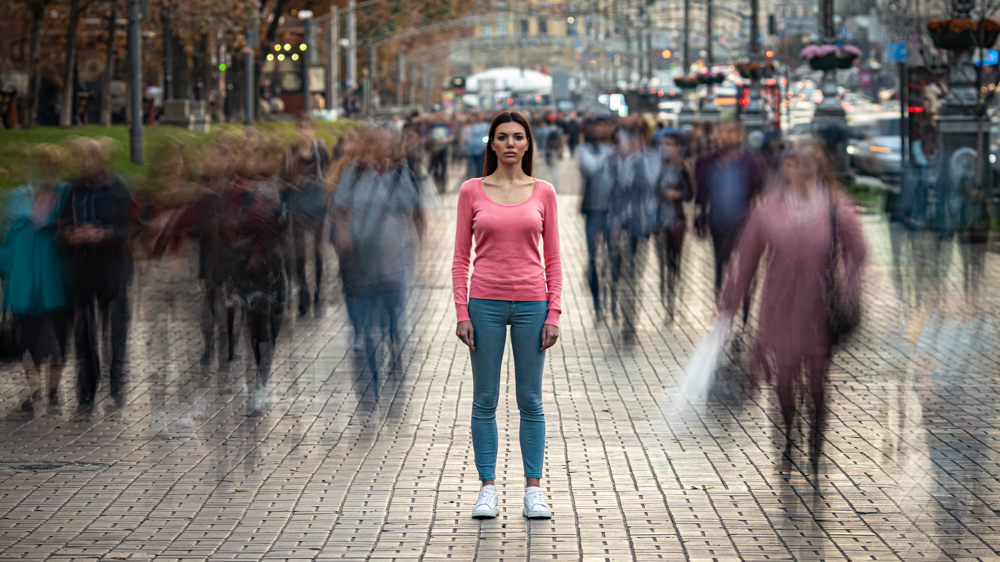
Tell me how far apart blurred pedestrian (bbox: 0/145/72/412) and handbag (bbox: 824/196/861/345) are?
4.83m

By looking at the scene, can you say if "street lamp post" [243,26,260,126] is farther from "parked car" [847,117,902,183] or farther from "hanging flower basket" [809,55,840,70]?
"parked car" [847,117,902,183]

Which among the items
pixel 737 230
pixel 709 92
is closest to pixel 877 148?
pixel 709 92

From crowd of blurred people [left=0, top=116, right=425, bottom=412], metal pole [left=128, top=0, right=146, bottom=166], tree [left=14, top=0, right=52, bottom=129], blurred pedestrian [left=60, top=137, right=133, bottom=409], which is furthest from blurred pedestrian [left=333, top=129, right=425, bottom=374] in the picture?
tree [left=14, top=0, right=52, bottom=129]

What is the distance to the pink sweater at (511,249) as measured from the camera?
5898mm

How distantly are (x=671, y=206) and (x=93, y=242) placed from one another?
6.00 meters

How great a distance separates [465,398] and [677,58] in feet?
358

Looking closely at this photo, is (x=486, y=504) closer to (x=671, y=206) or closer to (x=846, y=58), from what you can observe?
(x=671, y=206)

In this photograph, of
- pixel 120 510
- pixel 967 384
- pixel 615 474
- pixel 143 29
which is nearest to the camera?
pixel 120 510

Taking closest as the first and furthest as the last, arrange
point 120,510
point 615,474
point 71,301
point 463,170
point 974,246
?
point 120,510 → point 615,474 → point 71,301 → point 974,246 → point 463,170

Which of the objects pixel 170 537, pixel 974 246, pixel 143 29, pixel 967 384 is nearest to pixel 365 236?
pixel 170 537

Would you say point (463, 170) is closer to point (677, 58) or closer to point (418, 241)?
point (418, 241)

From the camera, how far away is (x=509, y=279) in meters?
5.92

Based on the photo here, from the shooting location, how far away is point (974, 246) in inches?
625

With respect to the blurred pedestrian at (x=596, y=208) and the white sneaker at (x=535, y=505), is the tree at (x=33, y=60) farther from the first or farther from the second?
the white sneaker at (x=535, y=505)
